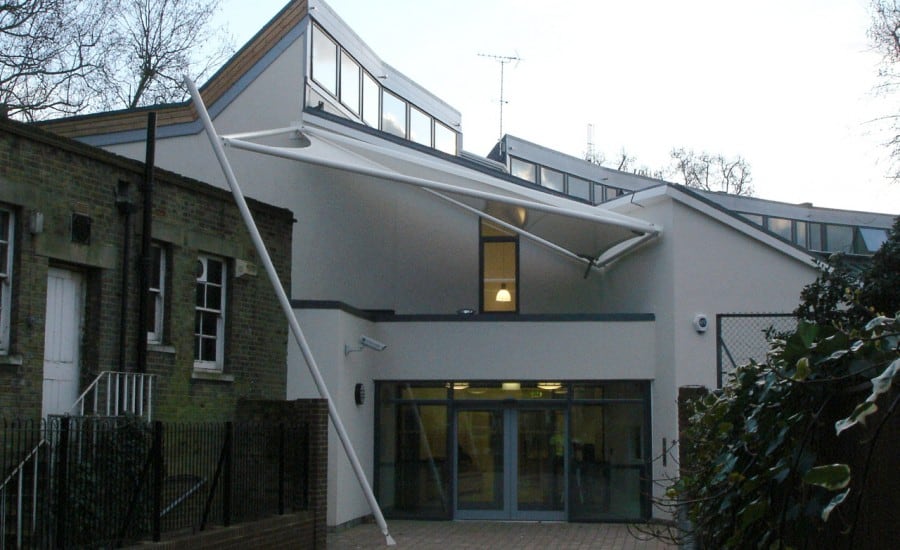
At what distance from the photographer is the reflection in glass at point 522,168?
134 feet

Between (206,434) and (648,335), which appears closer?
(206,434)

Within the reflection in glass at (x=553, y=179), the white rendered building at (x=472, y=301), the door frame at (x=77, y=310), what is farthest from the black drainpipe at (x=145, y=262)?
the reflection in glass at (x=553, y=179)

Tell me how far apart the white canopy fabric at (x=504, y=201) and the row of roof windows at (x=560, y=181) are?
18182 mm

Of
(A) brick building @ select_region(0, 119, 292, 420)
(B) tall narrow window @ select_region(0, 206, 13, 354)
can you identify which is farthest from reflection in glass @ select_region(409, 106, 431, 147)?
(B) tall narrow window @ select_region(0, 206, 13, 354)

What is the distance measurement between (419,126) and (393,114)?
6.27 feet

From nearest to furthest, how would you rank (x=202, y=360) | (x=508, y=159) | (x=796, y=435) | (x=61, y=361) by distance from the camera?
(x=796, y=435) < (x=61, y=361) < (x=202, y=360) < (x=508, y=159)

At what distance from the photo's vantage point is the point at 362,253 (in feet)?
74.2

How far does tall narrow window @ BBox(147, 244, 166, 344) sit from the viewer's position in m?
15.3

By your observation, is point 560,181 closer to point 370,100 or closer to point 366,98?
point 370,100

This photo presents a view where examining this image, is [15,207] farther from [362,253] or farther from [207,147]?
[362,253]

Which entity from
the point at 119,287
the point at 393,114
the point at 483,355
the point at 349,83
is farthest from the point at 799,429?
the point at 393,114

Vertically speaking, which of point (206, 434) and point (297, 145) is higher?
point (297, 145)

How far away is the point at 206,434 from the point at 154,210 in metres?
3.23

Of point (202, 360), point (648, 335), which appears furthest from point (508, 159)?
point (202, 360)
